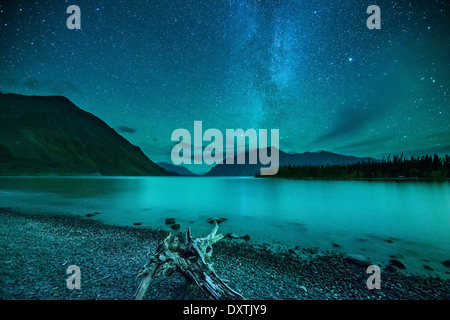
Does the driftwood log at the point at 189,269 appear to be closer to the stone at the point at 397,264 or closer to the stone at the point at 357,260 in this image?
the stone at the point at 357,260

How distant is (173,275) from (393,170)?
497ft

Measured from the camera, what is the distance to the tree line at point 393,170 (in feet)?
337

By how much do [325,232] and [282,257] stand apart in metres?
7.19

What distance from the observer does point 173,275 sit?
18.8 feet

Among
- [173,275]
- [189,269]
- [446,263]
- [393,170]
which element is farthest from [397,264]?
[393,170]

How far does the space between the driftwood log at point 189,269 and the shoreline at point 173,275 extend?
1.77 ft

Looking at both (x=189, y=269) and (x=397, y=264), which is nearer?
(x=189, y=269)

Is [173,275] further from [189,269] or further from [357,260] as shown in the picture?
[357,260]

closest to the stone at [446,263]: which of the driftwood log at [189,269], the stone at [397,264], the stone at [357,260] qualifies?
the stone at [397,264]

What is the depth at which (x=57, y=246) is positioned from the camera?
8156 mm

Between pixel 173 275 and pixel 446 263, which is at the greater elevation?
pixel 173 275

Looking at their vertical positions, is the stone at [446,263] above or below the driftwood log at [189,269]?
below
